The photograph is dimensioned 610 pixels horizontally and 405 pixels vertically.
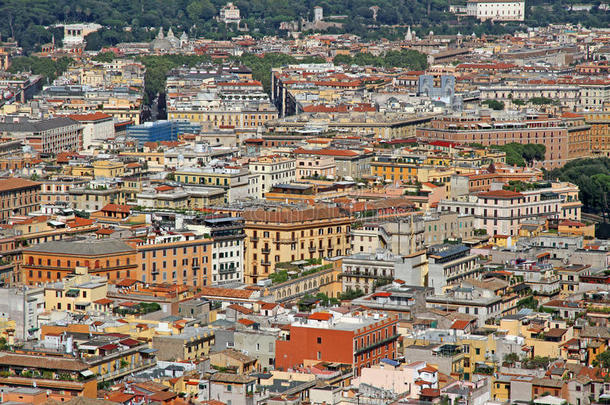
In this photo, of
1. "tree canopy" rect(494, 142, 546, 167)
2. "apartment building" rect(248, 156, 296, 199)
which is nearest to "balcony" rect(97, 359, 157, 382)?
"apartment building" rect(248, 156, 296, 199)

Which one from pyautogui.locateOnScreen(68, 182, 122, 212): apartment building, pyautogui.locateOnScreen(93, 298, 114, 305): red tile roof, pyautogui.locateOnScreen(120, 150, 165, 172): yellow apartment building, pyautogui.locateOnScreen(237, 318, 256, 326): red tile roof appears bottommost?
pyautogui.locateOnScreen(237, 318, 256, 326): red tile roof

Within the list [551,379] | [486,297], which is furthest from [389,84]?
[551,379]

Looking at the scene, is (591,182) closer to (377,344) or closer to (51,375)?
(377,344)

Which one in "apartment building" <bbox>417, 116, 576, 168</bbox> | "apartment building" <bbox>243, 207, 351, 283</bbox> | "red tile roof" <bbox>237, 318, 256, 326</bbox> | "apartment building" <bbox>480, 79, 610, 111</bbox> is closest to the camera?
"red tile roof" <bbox>237, 318, 256, 326</bbox>

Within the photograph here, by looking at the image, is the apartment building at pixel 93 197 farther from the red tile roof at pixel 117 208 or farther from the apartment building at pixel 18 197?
the red tile roof at pixel 117 208

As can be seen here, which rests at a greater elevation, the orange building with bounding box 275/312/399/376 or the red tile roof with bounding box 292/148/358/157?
the red tile roof with bounding box 292/148/358/157

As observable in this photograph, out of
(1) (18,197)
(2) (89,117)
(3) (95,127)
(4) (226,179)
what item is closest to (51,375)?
(1) (18,197)

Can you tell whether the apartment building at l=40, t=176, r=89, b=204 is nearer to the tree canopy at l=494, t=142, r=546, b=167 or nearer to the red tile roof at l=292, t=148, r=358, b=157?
the red tile roof at l=292, t=148, r=358, b=157

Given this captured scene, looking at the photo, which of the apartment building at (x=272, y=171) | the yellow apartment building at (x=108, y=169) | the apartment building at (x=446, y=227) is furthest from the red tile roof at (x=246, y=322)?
the yellow apartment building at (x=108, y=169)

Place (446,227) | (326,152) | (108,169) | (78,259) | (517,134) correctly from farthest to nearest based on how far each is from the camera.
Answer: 1. (517,134)
2. (326,152)
3. (108,169)
4. (446,227)
5. (78,259)
